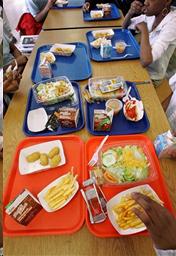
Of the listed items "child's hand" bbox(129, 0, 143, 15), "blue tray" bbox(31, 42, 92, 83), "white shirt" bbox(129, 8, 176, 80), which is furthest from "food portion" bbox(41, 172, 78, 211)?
"child's hand" bbox(129, 0, 143, 15)

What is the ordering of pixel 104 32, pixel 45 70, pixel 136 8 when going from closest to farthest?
pixel 45 70
pixel 104 32
pixel 136 8

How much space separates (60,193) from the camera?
696 mm

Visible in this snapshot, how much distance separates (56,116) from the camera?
0.93 m

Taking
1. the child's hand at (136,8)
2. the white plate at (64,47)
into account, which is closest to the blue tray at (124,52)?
the white plate at (64,47)

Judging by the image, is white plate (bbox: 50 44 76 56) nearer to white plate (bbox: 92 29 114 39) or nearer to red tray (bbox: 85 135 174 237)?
white plate (bbox: 92 29 114 39)

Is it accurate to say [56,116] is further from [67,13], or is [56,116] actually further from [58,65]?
[67,13]

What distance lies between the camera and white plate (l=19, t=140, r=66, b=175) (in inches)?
30.6

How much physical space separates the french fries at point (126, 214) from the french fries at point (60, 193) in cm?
16

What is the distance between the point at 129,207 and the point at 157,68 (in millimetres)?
1051

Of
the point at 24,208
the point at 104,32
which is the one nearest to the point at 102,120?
the point at 24,208

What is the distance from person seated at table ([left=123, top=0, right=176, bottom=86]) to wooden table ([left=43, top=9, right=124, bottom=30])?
38 centimetres

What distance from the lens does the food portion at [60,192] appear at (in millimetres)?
679

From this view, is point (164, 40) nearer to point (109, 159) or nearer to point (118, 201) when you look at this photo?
point (109, 159)

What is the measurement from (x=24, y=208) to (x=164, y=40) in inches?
47.7
